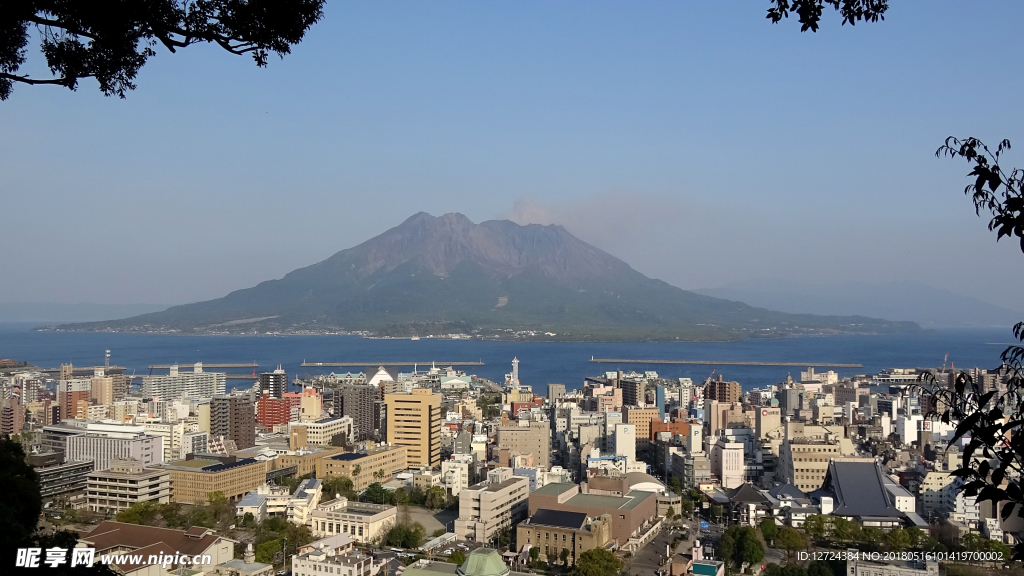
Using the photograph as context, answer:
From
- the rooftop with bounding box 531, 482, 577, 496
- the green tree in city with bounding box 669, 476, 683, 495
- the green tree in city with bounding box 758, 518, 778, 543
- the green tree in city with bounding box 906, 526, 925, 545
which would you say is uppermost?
the rooftop with bounding box 531, 482, 577, 496

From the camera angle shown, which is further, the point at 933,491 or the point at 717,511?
the point at 933,491

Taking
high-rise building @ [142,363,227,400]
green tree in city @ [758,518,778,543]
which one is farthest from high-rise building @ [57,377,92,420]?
green tree in city @ [758,518,778,543]

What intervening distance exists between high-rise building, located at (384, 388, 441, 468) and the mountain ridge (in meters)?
33.5

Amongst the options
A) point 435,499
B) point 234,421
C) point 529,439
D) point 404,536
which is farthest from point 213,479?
point 529,439

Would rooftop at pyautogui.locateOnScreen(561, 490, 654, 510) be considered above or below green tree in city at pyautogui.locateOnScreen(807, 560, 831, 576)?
above

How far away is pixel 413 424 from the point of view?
1170 centimetres

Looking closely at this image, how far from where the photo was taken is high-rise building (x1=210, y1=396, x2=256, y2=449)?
13.4 metres

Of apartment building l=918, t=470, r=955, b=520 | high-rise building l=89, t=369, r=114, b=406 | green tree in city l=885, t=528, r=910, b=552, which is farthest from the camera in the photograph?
high-rise building l=89, t=369, r=114, b=406

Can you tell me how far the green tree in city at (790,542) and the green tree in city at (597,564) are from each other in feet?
5.41

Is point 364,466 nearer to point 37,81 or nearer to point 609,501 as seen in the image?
point 609,501

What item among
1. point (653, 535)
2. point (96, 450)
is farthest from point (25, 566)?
point (96, 450)

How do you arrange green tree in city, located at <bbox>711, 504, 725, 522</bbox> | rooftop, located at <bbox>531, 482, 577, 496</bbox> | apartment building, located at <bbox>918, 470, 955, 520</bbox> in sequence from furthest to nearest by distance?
apartment building, located at <bbox>918, 470, 955, 520</bbox>
green tree in city, located at <bbox>711, 504, 725, 522</bbox>
rooftop, located at <bbox>531, 482, 577, 496</bbox>

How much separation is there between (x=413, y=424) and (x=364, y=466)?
146cm

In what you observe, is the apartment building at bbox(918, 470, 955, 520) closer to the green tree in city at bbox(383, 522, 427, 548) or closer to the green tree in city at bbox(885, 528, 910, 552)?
the green tree in city at bbox(885, 528, 910, 552)
